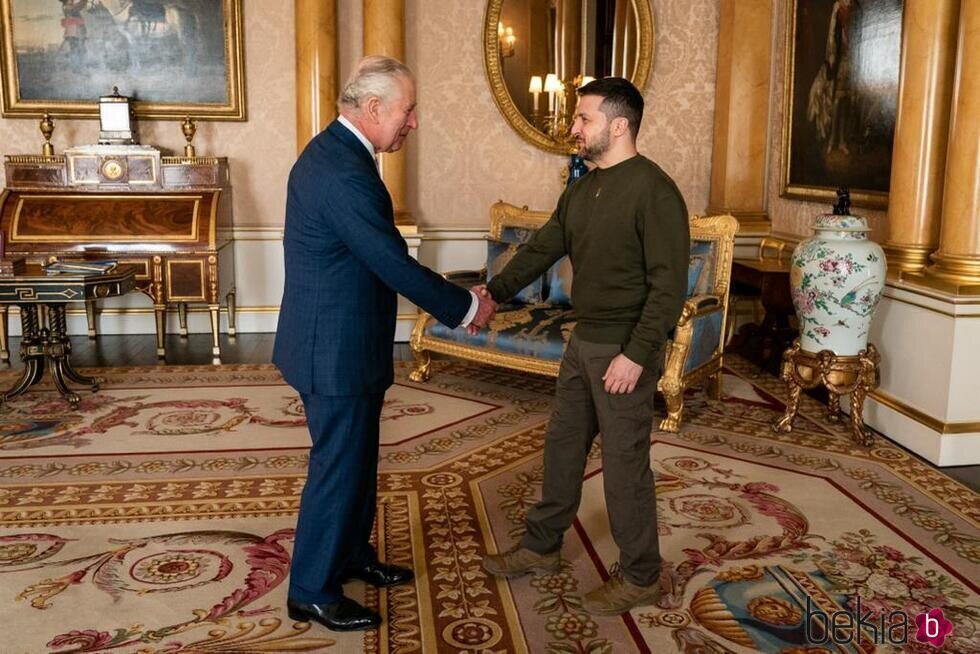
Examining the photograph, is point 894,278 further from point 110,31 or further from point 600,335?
point 110,31

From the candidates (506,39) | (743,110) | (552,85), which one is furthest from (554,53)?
(743,110)

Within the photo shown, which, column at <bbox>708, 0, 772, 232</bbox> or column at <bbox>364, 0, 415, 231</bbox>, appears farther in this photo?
column at <bbox>708, 0, 772, 232</bbox>

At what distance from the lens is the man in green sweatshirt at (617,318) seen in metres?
2.47

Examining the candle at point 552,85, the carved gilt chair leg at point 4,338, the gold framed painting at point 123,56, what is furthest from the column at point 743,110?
the carved gilt chair leg at point 4,338

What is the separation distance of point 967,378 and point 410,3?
178 inches

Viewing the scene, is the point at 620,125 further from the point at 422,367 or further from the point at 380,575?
the point at 422,367

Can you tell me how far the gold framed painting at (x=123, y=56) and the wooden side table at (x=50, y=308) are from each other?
191cm

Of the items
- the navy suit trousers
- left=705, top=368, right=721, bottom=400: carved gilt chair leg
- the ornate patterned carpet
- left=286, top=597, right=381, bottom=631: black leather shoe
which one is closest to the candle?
left=705, top=368, right=721, bottom=400: carved gilt chair leg

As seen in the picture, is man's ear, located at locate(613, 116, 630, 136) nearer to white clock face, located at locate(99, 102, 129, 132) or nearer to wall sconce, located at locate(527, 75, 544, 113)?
wall sconce, located at locate(527, 75, 544, 113)

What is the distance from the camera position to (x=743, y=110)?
666cm

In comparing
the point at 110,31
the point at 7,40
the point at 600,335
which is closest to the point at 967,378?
the point at 600,335

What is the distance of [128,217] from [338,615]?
4.24 m

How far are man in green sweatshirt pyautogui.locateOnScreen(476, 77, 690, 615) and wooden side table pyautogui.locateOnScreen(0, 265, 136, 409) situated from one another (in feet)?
8.90

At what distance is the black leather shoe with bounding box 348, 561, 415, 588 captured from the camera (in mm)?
2809
